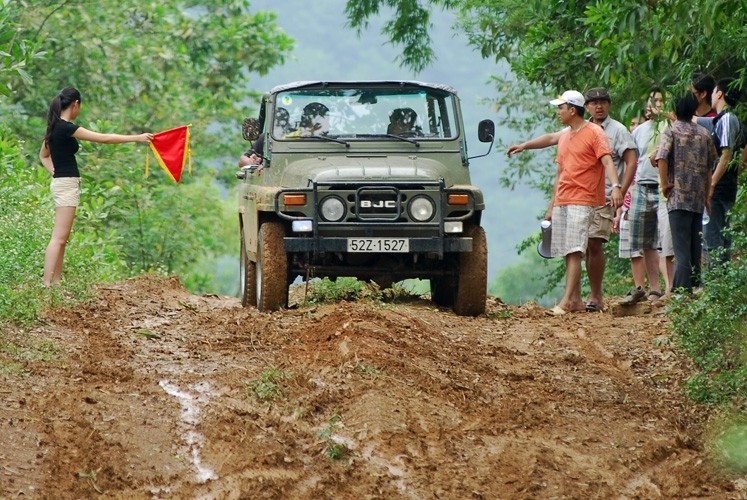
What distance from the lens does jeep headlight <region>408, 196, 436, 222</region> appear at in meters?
11.8

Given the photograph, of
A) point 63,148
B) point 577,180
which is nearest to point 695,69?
point 577,180

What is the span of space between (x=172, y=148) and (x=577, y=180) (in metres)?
3.71

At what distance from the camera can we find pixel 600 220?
1247 centimetres

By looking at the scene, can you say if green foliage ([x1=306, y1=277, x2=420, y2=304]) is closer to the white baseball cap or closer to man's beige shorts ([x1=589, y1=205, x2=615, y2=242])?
man's beige shorts ([x1=589, y1=205, x2=615, y2=242])

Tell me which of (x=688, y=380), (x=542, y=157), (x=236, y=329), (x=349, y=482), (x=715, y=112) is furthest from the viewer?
(x=542, y=157)

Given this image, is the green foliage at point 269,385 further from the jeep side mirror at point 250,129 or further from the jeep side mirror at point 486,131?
the jeep side mirror at point 486,131

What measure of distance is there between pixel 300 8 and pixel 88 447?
139m

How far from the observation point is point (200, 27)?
2895cm

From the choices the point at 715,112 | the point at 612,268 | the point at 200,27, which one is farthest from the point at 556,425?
the point at 200,27

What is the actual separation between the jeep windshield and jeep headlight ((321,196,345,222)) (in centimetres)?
117

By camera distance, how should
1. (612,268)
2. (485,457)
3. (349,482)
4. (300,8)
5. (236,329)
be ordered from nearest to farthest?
1. (349,482)
2. (485,457)
3. (236,329)
4. (612,268)
5. (300,8)

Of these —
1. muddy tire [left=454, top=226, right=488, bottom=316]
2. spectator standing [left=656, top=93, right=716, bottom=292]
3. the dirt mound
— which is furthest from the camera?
muddy tire [left=454, top=226, right=488, bottom=316]

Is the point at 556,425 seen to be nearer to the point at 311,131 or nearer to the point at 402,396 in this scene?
the point at 402,396

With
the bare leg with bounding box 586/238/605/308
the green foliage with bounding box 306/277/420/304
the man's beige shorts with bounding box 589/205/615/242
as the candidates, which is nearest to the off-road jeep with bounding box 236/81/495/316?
the green foliage with bounding box 306/277/420/304
